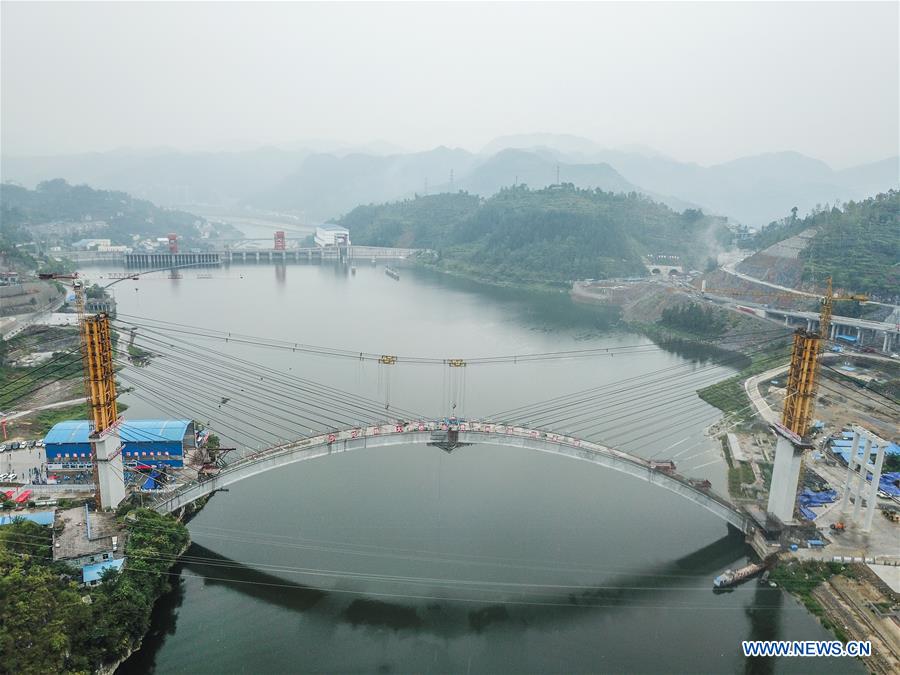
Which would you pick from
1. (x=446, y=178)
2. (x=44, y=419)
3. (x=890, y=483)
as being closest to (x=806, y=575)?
(x=890, y=483)

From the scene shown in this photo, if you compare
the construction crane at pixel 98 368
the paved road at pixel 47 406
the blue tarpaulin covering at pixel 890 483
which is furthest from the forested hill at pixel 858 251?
the paved road at pixel 47 406

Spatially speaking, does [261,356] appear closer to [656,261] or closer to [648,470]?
[648,470]

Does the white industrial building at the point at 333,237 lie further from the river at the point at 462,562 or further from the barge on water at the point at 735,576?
the barge on water at the point at 735,576

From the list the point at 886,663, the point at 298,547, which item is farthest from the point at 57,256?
the point at 886,663

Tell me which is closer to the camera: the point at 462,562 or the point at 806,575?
the point at 806,575

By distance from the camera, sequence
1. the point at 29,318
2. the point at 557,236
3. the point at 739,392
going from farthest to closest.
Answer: the point at 557,236, the point at 29,318, the point at 739,392

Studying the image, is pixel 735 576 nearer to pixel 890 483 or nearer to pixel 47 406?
pixel 890 483
